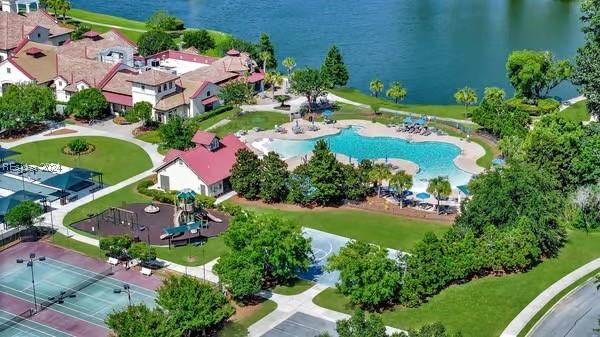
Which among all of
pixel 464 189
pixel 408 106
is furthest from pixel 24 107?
pixel 464 189

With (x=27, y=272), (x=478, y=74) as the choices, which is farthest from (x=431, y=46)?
(x=27, y=272)

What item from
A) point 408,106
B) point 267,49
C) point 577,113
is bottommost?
point 408,106

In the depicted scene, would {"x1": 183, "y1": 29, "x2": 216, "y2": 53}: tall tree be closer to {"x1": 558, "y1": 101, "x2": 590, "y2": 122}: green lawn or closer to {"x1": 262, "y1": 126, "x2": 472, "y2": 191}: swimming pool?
{"x1": 262, "y1": 126, "x2": 472, "y2": 191}: swimming pool

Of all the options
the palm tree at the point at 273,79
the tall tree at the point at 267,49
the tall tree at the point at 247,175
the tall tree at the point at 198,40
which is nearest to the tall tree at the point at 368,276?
the tall tree at the point at 247,175

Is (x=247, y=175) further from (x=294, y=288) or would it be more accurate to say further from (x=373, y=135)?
(x=373, y=135)

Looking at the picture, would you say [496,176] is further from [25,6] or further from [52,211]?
[25,6]

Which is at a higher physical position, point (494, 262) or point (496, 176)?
point (496, 176)
